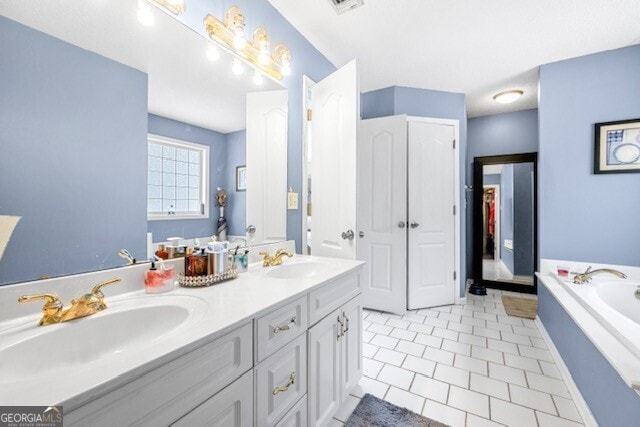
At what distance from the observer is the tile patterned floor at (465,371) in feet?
5.12

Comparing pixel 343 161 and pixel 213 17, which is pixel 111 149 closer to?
pixel 213 17

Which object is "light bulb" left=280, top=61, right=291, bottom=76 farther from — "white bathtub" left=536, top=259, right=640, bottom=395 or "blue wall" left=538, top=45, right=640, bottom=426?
"blue wall" left=538, top=45, right=640, bottom=426

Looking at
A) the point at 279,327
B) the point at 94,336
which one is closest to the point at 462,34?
the point at 279,327

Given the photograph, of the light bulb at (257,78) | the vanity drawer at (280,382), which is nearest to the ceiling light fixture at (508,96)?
the light bulb at (257,78)

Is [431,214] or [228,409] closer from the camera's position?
[228,409]

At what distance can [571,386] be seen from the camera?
1730 millimetres

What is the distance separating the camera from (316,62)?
238 centimetres

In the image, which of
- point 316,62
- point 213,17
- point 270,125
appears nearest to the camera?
point 213,17

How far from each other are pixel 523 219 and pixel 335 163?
126 inches

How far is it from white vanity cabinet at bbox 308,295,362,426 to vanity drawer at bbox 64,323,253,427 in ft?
1.47

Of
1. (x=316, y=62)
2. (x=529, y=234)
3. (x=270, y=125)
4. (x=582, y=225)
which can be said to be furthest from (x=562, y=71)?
(x=270, y=125)

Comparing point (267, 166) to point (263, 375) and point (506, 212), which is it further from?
point (506, 212)

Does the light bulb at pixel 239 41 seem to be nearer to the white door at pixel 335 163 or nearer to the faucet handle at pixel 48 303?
the white door at pixel 335 163

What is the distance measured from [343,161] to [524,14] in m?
1.72
